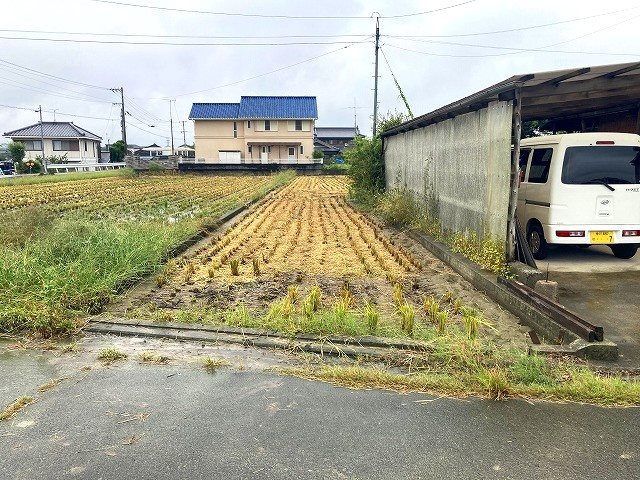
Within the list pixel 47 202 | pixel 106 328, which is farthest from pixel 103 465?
pixel 47 202

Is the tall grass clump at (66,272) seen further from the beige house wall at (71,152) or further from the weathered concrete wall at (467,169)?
the beige house wall at (71,152)

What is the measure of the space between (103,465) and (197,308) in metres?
2.68

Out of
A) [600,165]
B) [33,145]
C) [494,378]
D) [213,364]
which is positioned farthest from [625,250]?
[33,145]

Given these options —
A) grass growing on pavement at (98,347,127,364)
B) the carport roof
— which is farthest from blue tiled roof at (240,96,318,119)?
grass growing on pavement at (98,347,127,364)

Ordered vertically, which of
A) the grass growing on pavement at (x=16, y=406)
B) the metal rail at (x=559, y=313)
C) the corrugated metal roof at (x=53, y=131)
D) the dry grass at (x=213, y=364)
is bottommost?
the grass growing on pavement at (x=16, y=406)

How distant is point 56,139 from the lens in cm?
4872

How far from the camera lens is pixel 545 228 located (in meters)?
6.61

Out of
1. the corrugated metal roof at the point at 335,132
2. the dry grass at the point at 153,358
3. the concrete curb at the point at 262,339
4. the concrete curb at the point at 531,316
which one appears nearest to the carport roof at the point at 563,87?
the concrete curb at the point at 531,316

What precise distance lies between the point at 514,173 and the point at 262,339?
3737 mm

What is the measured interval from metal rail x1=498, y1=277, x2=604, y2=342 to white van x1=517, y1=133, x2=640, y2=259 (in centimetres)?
175

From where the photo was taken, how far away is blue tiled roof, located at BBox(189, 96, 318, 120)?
1750 inches

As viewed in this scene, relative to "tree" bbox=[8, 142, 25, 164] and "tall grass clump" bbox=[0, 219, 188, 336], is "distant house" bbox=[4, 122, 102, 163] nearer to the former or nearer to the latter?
"tree" bbox=[8, 142, 25, 164]

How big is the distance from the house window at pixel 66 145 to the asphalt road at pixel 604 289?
174 feet

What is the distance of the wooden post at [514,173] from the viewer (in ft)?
18.3
